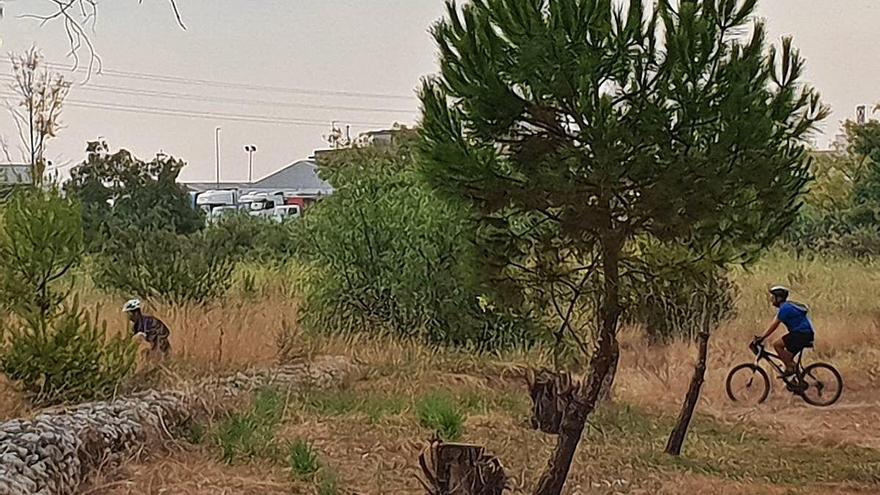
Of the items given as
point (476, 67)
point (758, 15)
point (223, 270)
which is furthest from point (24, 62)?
point (758, 15)

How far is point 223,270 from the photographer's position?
839 cm

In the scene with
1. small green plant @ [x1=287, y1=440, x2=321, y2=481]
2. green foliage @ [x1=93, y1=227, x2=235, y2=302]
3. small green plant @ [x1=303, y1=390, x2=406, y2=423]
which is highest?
green foliage @ [x1=93, y1=227, x2=235, y2=302]

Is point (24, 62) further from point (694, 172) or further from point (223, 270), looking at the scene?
point (694, 172)

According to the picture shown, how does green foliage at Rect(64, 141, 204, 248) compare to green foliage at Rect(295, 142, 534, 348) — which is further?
green foliage at Rect(64, 141, 204, 248)

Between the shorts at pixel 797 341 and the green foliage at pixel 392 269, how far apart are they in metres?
2.02

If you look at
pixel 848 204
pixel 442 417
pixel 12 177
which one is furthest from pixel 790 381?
pixel 848 204

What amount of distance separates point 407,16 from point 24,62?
287 cm

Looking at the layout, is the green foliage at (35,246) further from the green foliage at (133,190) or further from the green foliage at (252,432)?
the green foliage at (133,190)

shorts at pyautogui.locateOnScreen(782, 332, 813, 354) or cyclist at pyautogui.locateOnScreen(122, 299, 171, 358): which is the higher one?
cyclist at pyautogui.locateOnScreen(122, 299, 171, 358)

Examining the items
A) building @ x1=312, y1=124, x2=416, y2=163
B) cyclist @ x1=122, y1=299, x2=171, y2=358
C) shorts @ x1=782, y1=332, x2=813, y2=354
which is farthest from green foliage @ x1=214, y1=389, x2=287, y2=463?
building @ x1=312, y1=124, x2=416, y2=163

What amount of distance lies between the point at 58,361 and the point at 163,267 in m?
3.34

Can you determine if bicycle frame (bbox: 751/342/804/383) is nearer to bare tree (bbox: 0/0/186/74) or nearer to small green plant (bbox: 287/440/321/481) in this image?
small green plant (bbox: 287/440/321/481)

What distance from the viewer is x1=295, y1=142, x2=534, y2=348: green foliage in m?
7.88

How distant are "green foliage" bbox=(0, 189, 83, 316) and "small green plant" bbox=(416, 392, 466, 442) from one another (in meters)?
2.04
